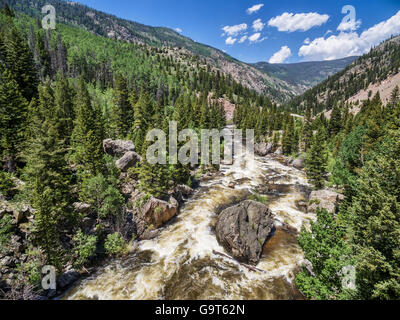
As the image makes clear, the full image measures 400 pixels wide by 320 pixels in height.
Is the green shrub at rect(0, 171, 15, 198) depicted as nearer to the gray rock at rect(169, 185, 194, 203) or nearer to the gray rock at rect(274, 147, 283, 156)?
the gray rock at rect(169, 185, 194, 203)

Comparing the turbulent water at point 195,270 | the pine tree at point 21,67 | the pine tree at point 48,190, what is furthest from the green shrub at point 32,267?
the pine tree at point 21,67

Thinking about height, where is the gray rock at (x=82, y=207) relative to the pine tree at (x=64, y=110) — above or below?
below

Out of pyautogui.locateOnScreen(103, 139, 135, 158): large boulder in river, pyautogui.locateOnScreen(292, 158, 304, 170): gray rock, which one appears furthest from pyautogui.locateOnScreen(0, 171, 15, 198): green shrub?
pyautogui.locateOnScreen(292, 158, 304, 170): gray rock

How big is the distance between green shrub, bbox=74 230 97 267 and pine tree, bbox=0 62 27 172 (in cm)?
1556

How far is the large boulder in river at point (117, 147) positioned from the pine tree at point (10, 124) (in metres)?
13.3

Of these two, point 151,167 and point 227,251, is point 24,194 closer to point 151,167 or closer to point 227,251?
point 151,167

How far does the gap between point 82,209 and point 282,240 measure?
84.9 ft

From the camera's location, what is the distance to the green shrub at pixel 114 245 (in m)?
22.0

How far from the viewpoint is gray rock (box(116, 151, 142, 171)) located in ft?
112

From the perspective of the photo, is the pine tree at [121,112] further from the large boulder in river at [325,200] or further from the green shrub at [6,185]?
the large boulder in river at [325,200]

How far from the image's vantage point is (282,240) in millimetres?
24672

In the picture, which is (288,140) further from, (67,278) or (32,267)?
(32,267)
